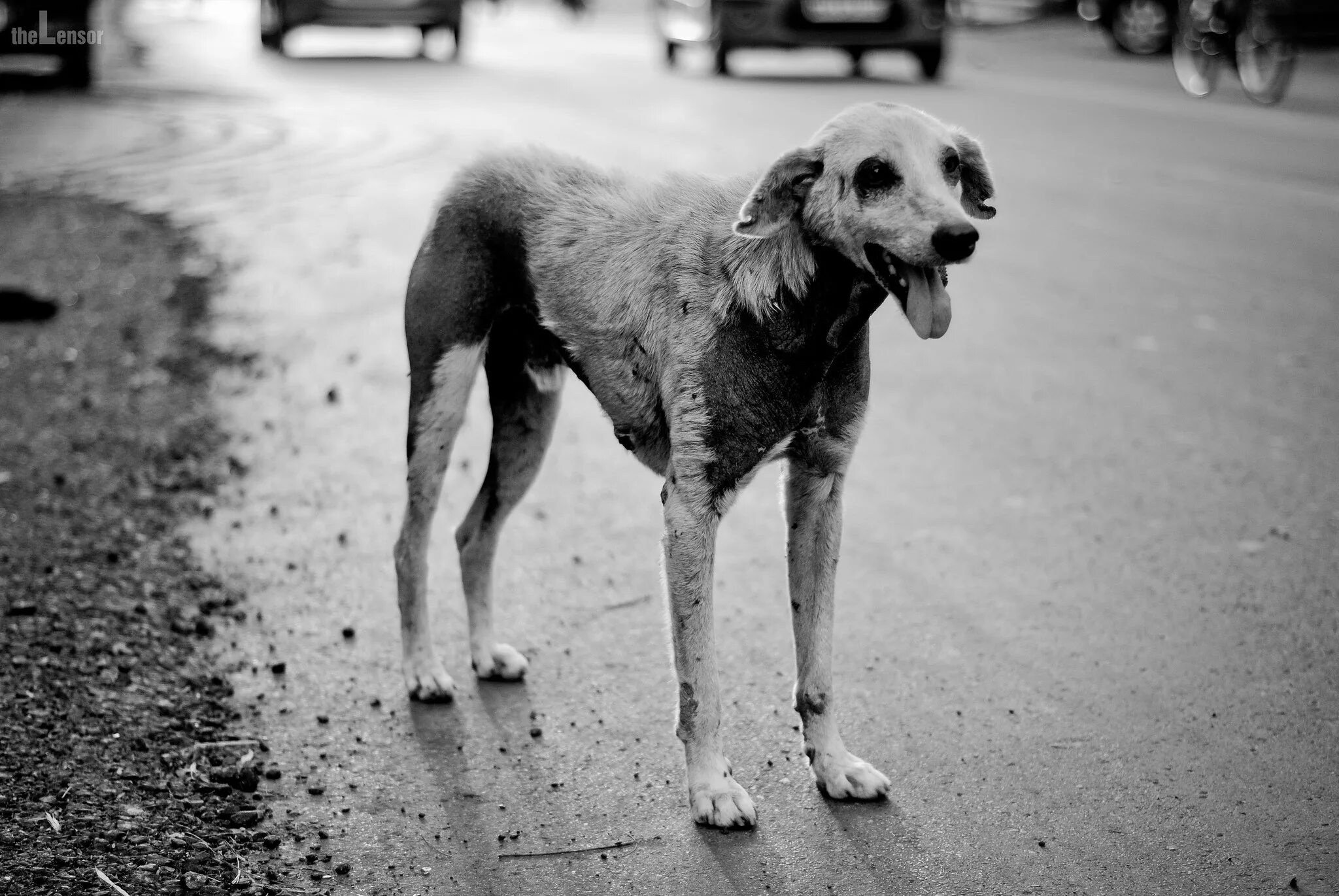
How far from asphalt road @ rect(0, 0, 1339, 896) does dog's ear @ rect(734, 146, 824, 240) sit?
1.40m

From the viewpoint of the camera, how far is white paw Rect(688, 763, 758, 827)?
3.63 metres

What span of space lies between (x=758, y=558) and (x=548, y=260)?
1746 mm

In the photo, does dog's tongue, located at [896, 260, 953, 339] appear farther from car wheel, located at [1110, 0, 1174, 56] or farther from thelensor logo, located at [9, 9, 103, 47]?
car wheel, located at [1110, 0, 1174, 56]

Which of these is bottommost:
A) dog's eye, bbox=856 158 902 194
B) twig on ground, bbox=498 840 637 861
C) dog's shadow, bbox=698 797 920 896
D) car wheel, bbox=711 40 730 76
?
car wheel, bbox=711 40 730 76

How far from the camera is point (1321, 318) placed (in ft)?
27.0

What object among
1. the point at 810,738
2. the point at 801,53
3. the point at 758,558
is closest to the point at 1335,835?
the point at 810,738

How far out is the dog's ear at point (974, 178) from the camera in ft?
11.9

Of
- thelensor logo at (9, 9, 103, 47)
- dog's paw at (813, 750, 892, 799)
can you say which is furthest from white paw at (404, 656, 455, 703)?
thelensor logo at (9, 9, 103, 47)

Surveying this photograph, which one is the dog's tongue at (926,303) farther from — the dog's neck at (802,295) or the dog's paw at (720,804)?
the dog's paw at (720,804)

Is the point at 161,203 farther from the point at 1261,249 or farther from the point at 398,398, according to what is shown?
the point at 1261,249

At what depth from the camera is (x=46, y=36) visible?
1597 centimetres

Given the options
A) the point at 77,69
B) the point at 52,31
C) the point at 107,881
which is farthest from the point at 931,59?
the point at 107,881

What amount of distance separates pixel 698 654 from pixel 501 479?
3.74 feet

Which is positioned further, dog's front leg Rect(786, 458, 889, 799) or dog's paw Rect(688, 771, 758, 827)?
dog's front leg Rect(786, 458, 889, 799)
